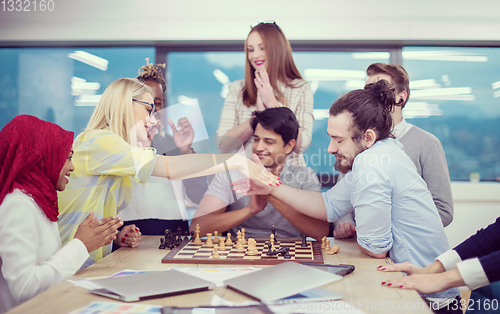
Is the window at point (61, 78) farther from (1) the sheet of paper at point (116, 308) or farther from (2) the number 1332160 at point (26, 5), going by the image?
(1) the sheet of paper at point (116, 308)

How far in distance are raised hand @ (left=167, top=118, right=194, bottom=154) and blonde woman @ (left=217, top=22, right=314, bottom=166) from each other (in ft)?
1.69

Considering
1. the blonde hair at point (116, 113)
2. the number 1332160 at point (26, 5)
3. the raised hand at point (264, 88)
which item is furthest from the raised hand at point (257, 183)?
the number 1332160 at point (26, 5)

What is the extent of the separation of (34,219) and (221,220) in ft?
3.14

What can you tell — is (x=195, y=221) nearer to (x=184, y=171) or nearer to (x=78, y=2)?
(x=184, y=171)

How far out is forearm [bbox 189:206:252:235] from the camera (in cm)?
204

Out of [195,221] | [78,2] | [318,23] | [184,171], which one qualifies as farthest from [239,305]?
[78,2]

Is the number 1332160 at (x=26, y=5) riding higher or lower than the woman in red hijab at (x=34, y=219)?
higher

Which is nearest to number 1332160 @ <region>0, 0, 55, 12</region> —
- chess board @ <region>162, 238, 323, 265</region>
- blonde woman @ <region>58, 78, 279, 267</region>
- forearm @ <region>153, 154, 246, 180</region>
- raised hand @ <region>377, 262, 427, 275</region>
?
blonde woman @ <region>58, 78, 279, 267</region>

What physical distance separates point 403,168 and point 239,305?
958 millimetres

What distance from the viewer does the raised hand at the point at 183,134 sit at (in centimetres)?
227

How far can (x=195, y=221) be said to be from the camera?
2129mm

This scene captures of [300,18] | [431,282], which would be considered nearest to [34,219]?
[431,282]

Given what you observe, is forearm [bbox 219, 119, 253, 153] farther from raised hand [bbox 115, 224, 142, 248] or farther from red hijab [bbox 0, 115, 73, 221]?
red hijab [bbox 0, 115, 73, 221]

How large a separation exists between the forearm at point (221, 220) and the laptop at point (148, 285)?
0.81m
